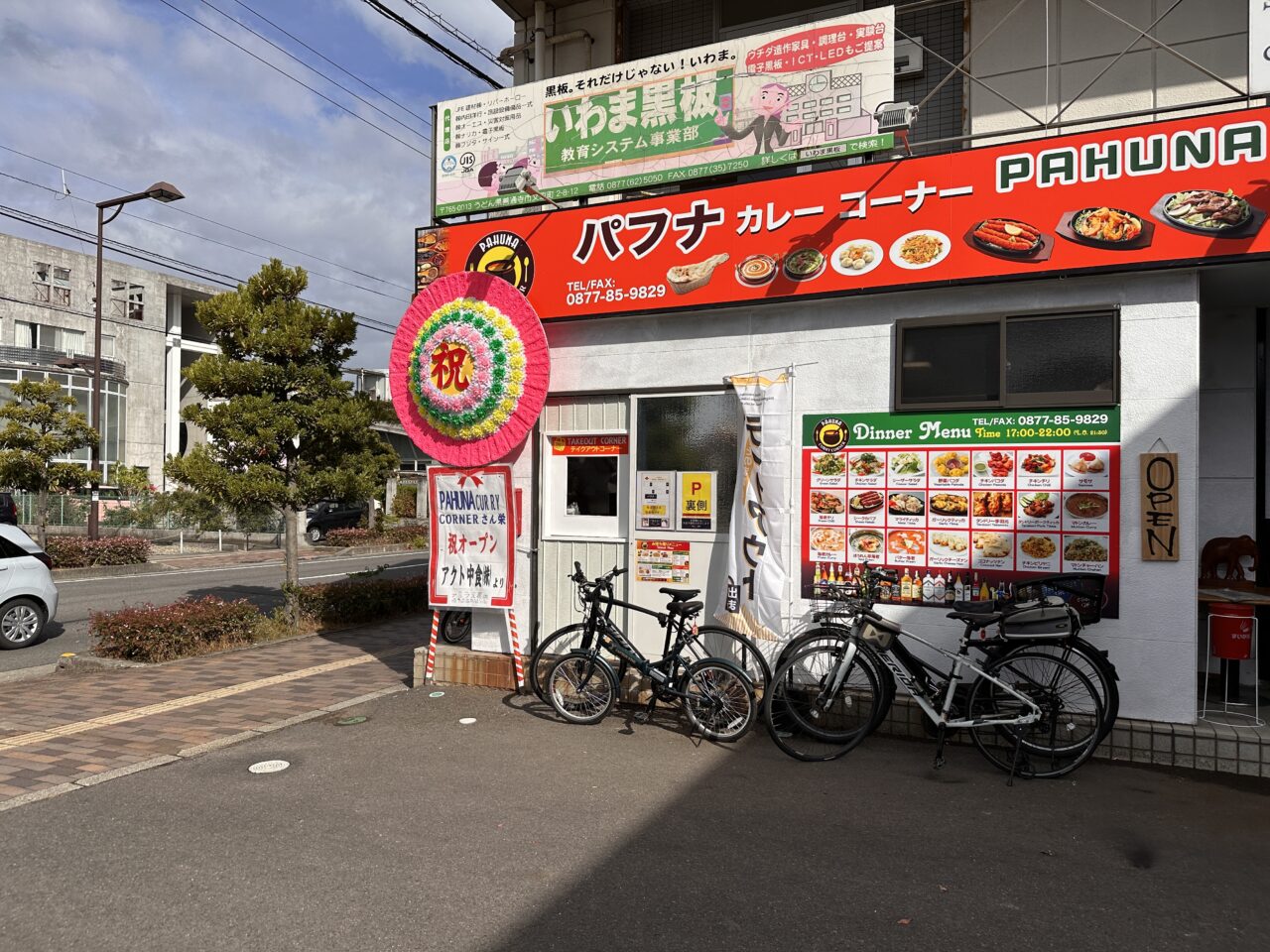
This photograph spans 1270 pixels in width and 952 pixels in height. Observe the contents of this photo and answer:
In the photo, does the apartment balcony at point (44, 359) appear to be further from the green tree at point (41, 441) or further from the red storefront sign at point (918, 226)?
the red storefront sign at point (918, 226)

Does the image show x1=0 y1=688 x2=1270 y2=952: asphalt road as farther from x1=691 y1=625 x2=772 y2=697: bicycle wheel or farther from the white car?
the white car

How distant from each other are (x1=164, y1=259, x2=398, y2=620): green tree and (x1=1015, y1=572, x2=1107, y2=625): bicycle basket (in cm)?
882

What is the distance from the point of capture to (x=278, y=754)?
6172 mm

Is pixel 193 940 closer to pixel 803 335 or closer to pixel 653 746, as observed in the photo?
pixel 653 746

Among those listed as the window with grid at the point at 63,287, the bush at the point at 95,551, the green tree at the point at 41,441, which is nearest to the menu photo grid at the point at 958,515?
the green tree at the point at 41,441

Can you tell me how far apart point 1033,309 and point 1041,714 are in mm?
2754

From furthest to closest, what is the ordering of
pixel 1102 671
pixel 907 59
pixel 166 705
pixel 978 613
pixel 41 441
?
pixel 41 441
pixel 907 59
pixel 166 705
pixel 978 613
pixel 1102 671

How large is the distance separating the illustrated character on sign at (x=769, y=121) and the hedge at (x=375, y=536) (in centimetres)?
2538

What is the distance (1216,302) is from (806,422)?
11.1 feet

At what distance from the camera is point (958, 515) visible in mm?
6270

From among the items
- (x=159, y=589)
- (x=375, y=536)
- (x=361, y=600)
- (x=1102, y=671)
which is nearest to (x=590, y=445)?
(x=1102, y=671)

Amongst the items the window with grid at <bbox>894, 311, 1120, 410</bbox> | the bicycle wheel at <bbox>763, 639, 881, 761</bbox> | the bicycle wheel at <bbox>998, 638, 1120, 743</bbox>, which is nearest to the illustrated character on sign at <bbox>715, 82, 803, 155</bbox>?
the window with grid at <bbox>894, 311, 1120, 410</bbox>

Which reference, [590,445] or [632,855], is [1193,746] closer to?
[632,855]

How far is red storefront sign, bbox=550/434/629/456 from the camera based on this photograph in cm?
762
